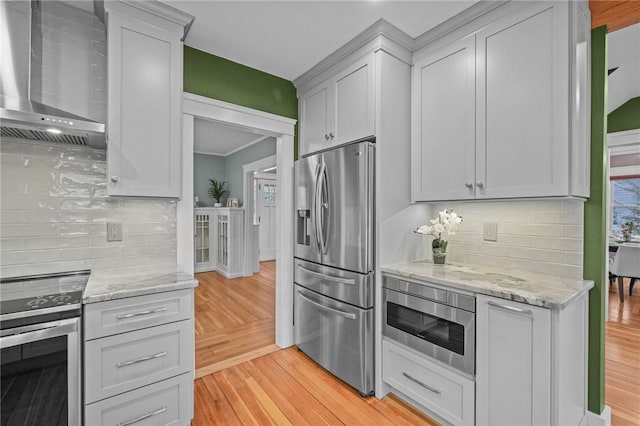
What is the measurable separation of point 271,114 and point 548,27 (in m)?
2.07

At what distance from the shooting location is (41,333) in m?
1.35

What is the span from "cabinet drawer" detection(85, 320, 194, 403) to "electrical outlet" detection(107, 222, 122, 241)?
794 mm

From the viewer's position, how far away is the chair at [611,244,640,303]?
4031mm

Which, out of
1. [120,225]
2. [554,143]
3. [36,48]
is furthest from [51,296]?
[554,143]

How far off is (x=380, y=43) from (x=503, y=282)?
5.80ft

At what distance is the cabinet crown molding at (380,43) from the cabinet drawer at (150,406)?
2.50 meters

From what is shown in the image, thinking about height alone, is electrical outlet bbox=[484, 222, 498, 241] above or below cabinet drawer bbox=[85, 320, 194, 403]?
above

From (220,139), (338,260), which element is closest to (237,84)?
(338,260)

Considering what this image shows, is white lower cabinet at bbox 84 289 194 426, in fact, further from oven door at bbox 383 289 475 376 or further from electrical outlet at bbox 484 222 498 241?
electrical outlet at bbox 484 222 498 241

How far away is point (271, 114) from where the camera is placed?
283 centimetres

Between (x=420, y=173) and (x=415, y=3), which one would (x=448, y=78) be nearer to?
(x=415, y=3)

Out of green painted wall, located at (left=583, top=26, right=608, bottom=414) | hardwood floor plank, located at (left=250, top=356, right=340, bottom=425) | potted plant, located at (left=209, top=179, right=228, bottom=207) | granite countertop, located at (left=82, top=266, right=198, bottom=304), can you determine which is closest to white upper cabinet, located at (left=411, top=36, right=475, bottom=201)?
green painted wall, located at (left=583, top=26, right=608, bottom=414)

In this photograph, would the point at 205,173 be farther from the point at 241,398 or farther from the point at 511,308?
the point at 511,308

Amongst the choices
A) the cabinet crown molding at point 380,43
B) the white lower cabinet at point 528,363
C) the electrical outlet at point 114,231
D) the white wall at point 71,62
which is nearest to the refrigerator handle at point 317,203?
the cabinet crown molding at point 380,43
